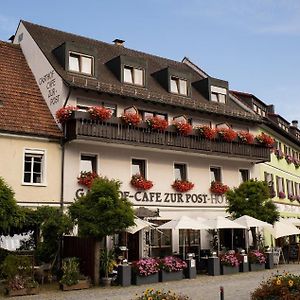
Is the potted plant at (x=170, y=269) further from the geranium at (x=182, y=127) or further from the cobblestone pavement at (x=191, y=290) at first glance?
the geranium at (x=182, y=127)

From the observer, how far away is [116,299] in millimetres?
14094

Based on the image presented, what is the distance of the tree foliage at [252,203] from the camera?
25.0 metres

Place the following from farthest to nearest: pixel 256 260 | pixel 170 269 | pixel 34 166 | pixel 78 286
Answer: pixel 256 260 < pixel 34 166 < pixel 170 269 < pixel 78 286

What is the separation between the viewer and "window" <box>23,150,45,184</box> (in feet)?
68.9

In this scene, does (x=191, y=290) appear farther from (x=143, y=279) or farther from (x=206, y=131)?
(x=206, y=131)

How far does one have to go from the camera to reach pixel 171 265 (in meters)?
18.9

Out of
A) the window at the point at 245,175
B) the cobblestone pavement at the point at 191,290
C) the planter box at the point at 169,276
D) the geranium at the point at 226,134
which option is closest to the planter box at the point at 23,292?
the cobblestone pavement at the point at 191,290

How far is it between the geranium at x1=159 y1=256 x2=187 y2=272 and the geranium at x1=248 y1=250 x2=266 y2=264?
442cm

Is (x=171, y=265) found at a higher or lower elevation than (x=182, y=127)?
lower

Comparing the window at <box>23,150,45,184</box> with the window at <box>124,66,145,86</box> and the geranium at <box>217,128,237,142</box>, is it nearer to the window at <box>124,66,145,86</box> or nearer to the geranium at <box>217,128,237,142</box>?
the window at <box>124,66,145,86</box>

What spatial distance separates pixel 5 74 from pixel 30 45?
8.71 ft

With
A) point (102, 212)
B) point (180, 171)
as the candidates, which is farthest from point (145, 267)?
point (180, 171)

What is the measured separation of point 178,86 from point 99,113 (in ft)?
25.9

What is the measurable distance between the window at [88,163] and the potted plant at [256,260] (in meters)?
8.29
